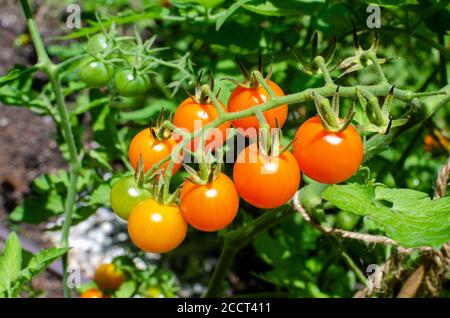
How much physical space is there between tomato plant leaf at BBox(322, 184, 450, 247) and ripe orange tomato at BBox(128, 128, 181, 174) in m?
0.25

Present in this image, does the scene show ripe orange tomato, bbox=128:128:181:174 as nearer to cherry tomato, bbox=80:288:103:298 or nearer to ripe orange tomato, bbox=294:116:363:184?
ripe orange tomato, bbox=294:116:363:184

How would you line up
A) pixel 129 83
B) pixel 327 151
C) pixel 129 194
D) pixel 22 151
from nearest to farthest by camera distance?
1. pixel 327 151
2. pixel 129 194
3. pixel 129 83
4. pixel 22 151

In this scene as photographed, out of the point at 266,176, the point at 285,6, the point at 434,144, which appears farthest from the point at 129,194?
the point at 434,144

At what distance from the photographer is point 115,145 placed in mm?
1511

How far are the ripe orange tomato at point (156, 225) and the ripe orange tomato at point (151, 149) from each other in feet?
0.20

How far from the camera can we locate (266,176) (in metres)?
0.82

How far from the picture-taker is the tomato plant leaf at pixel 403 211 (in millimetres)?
772

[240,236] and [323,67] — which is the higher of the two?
[323,67]

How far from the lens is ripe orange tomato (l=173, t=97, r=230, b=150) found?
884mm

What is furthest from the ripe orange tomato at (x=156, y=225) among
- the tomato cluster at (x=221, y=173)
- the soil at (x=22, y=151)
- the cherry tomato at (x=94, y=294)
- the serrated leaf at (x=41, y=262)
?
the soil at (x=22, y=151)

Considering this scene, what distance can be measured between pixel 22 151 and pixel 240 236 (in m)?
1.65

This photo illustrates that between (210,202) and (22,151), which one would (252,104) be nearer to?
(210,202)
